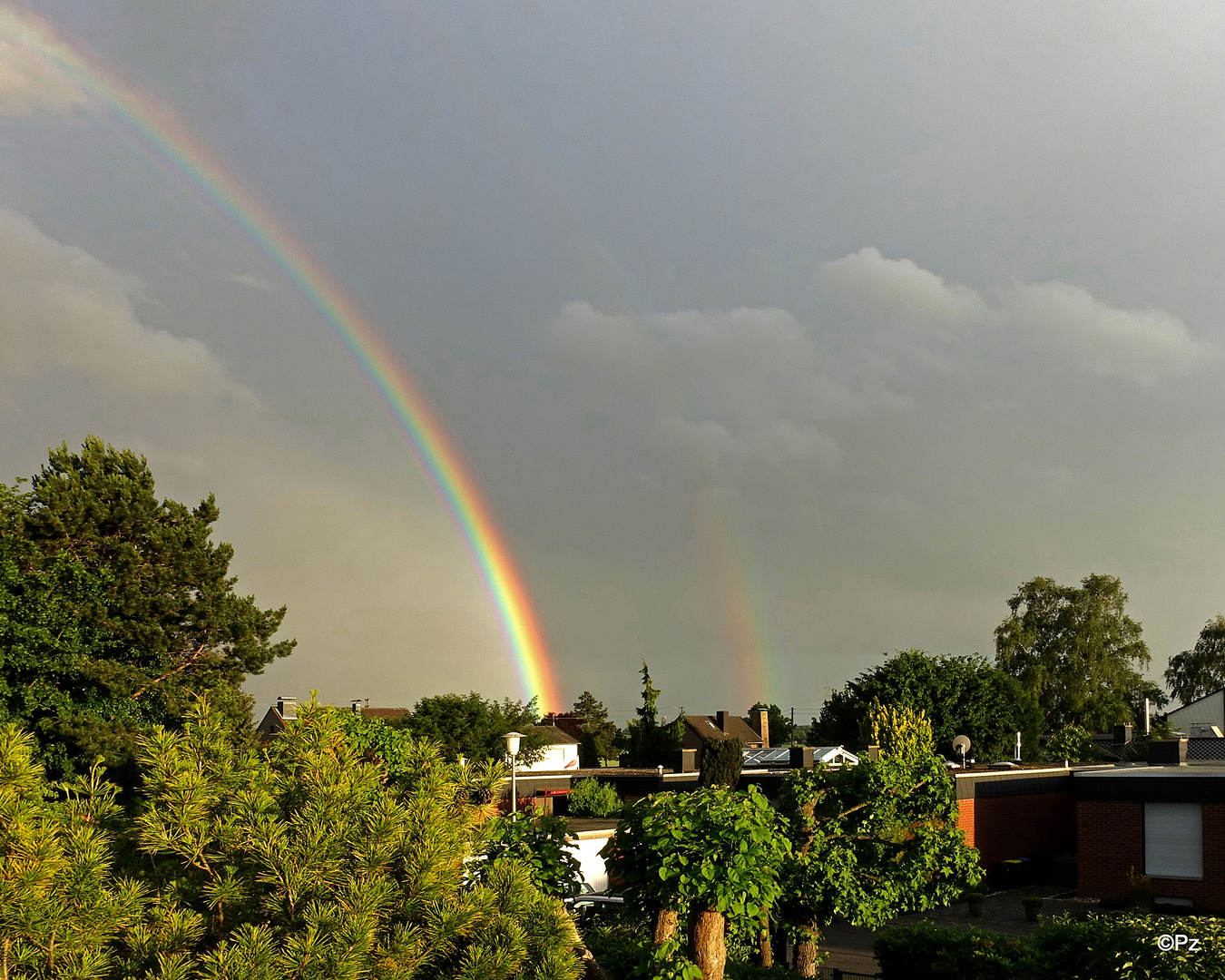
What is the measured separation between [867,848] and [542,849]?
6.11 meters

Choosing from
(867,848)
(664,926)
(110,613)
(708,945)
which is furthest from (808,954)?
(110,613)

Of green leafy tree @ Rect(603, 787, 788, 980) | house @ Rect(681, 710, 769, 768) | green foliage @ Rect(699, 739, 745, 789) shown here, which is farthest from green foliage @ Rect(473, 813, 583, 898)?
house @ Rect(681, 710, 769, 768)

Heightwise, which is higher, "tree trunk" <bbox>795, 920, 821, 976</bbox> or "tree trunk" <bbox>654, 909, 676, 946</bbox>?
"tree trunk" <bbox>654, 909, 676, 946</bbox>

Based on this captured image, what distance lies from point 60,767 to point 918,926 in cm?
2528

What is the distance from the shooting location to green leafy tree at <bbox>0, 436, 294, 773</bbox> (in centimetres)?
2978

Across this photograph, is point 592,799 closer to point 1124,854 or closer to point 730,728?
point 1124,854

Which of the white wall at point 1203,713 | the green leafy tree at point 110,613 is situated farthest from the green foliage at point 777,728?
the green leafy tree at point 110,613

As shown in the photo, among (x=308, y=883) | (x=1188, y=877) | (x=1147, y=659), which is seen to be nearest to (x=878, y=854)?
(x=308, y=883)

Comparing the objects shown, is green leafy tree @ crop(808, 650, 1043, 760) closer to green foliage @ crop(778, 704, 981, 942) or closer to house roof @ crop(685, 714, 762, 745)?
house roof @ crop(685, 714, 762, 745)

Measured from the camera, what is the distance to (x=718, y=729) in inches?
3615

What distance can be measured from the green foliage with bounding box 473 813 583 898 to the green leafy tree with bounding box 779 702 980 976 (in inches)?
162

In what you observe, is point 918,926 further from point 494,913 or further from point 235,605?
point 235,605

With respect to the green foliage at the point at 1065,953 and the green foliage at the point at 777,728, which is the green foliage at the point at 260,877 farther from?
the green foliage at the point at 777,728

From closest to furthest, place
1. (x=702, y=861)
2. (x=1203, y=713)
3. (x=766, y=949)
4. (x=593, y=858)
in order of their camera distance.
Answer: (x=702, y=861), (x=766, y=949), (x=593, y=858), (x=1203, y=713)
